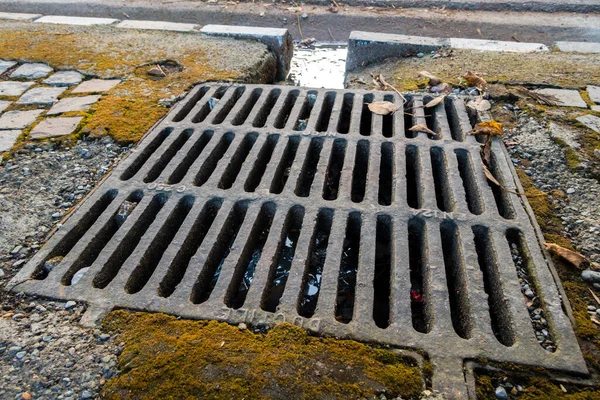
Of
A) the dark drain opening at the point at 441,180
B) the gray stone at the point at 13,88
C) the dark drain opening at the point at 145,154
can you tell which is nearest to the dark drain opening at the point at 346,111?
the dark drain opening at the point at 441,180

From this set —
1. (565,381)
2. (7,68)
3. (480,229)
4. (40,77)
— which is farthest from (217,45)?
(565,381)

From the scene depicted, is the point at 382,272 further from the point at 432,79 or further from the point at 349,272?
the point at 432,79

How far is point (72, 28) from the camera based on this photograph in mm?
4051

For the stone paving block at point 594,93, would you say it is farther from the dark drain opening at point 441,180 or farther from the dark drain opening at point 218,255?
the dark drain opening at point 218,255

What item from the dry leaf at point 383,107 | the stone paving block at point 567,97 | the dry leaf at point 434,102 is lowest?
the dry leaf at point 383,107

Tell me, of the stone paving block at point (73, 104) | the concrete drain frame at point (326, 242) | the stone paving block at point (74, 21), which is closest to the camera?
the concrete drain frame at point (326, 242)

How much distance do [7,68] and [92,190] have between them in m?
1.93

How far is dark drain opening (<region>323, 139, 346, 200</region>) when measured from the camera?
233 cm

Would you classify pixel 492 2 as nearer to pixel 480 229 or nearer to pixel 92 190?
pixel 480 229

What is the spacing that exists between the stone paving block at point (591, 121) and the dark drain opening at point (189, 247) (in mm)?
2038

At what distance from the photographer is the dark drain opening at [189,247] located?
1.68 meters

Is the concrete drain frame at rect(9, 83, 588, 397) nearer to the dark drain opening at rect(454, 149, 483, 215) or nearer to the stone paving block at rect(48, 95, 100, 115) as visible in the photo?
the dark drain opening at rect(454, 149, 483, 215)

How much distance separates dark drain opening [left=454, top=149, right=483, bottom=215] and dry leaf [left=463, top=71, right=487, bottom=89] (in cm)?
88

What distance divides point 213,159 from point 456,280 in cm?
133
